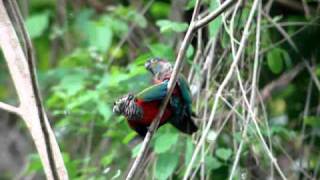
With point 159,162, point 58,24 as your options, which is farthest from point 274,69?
point 58,24

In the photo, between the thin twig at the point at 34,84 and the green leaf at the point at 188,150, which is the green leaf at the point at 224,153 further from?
the thin twig at the point at 34,84

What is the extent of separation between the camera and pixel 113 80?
12.8ft

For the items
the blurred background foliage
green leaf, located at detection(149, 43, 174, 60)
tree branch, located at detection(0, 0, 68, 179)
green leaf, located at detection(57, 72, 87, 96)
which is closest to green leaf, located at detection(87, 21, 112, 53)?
the blurred background foliage

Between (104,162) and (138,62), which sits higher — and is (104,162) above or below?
below

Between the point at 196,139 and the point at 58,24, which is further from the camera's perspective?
the point at 58,24

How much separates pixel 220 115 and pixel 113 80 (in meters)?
0.56

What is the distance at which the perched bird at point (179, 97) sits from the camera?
2.86 m

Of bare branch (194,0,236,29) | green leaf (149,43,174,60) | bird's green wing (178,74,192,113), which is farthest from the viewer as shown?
green leaf (149,43,174,60)

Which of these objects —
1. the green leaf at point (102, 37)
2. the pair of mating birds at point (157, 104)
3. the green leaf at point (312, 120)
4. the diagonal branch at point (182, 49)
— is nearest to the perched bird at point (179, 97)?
the pair of mating birds at point (157, 104)

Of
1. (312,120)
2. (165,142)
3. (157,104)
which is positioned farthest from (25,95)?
(312,120)

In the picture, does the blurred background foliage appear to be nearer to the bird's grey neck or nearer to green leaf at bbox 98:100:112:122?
green leaf at bbox 98:100:112:122

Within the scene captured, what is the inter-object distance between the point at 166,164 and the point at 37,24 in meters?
1.94

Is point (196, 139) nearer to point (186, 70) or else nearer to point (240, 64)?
point (240, 64)

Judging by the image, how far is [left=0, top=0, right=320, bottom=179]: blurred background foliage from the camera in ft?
11.9
